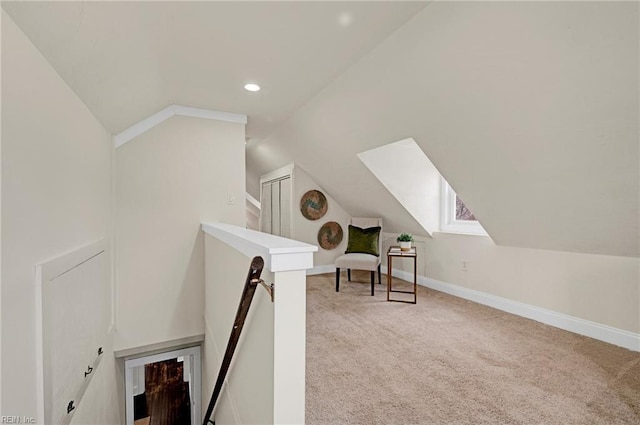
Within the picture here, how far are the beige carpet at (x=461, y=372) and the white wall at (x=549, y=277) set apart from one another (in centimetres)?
25

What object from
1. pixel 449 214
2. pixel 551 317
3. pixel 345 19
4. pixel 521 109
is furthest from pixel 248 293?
pixel 449 214

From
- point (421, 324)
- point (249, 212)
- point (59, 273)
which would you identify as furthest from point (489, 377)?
point (249, 212)

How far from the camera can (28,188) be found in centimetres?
126

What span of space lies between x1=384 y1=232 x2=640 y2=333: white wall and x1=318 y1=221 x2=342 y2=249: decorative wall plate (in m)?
1.82

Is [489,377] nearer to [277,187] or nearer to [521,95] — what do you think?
[521,95]

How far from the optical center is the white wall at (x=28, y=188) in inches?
42.8

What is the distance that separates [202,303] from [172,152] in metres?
1.62

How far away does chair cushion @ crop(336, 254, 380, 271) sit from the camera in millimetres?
4176

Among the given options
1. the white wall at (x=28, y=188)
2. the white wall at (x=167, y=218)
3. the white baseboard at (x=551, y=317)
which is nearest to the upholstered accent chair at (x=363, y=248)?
the white baseboard at (x=551, y=317)

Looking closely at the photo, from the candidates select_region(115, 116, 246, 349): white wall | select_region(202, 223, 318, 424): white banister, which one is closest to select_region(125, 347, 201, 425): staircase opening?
select_region(115, 116, 246, 349): white wall

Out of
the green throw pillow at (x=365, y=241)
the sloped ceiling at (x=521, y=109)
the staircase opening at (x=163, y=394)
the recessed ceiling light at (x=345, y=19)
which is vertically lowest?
the staircase opening at (x=163, y=394)

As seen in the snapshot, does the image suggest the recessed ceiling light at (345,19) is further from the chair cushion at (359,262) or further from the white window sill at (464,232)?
the chair cushion at (359,262)

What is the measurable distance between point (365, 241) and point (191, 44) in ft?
11.1

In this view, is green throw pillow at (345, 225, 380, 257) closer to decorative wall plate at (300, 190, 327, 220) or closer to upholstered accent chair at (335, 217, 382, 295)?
upholstered accent chair at (335, 217, 382, 295)
